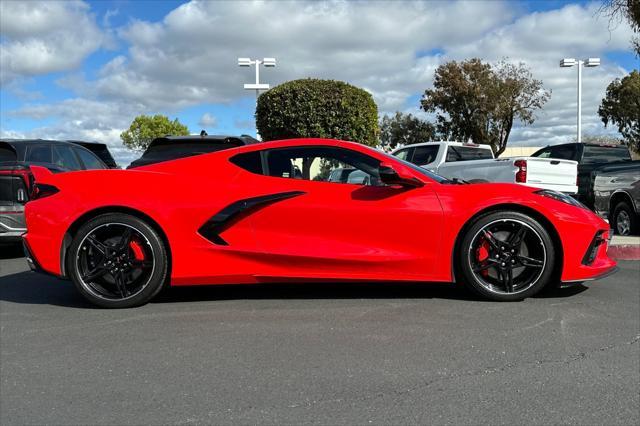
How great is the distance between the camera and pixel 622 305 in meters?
4.68

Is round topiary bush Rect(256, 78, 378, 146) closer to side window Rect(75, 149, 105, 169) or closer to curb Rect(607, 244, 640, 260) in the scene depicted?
side window Rect(75, 149, 105, 169)

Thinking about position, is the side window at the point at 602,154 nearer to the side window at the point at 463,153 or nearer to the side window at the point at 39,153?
the side window at the point at 463,153

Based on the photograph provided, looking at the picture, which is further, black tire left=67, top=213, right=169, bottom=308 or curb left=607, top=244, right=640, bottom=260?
curb left=607, top=244, right=640, bottom=260

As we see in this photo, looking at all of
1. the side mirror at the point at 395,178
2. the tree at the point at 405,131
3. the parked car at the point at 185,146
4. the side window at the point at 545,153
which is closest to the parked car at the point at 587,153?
the side window at the point at 545,153

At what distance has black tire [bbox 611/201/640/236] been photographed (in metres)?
8.94

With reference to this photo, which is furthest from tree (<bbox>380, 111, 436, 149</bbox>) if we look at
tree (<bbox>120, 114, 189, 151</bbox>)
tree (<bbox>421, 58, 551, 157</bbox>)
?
tree (<bbox>120, 114, 189, 151</bbox>)

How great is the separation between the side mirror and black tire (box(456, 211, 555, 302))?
1.90 ft

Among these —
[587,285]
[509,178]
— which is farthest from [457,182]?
[509,178]

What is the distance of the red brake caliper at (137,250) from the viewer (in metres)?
4.62

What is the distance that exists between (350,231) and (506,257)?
4.25 ft

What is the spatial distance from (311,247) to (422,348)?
1.33 meters

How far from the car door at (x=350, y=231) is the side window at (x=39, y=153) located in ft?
15.6

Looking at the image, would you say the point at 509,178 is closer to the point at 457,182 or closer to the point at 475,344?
the point at 457,182

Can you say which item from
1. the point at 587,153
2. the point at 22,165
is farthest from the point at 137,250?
the point at 587,153
